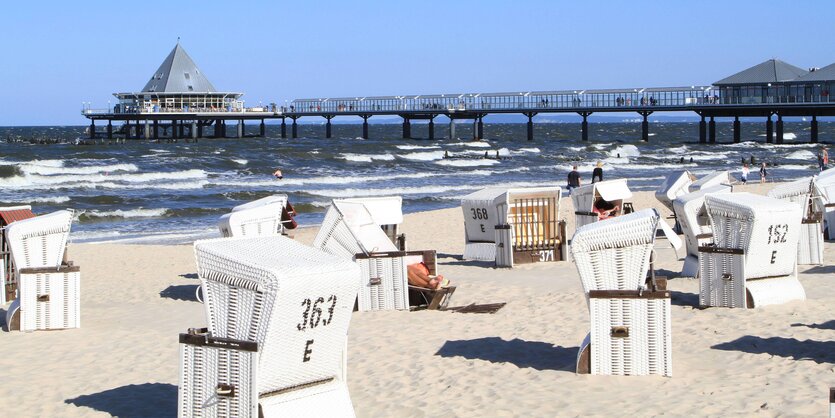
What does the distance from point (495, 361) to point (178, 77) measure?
7061 cm

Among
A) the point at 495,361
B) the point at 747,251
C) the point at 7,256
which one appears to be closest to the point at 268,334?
the point at 495,361

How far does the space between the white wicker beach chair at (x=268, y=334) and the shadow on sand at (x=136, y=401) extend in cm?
105

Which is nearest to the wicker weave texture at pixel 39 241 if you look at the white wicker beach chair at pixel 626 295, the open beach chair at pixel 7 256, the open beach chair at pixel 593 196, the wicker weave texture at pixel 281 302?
the open beach chair at pixel 7 256

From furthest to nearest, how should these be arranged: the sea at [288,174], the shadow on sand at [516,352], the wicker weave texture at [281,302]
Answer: the sea at [288,174] < the shadow on sand at [516,352] < the wicker weave texture at [281,302]

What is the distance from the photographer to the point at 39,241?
29.9 ft

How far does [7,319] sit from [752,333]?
19.4 feet

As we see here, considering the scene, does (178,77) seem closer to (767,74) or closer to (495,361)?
(767,74)

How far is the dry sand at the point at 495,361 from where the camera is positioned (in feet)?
21.0

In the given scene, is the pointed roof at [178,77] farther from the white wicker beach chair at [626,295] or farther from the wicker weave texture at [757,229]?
the white wicker beach chair at [626,295]

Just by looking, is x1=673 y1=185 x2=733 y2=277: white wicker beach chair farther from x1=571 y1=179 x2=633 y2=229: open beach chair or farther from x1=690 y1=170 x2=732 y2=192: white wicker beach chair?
x1=690 y1=170 x2=732 y2=192: white wicker beach chair

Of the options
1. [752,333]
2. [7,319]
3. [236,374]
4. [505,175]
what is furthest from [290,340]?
[505,175]

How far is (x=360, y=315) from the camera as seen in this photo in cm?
971

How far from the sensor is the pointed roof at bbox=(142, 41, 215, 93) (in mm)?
74875

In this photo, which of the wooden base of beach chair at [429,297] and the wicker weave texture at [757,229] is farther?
the wooden base of beach chair at [429,297]
